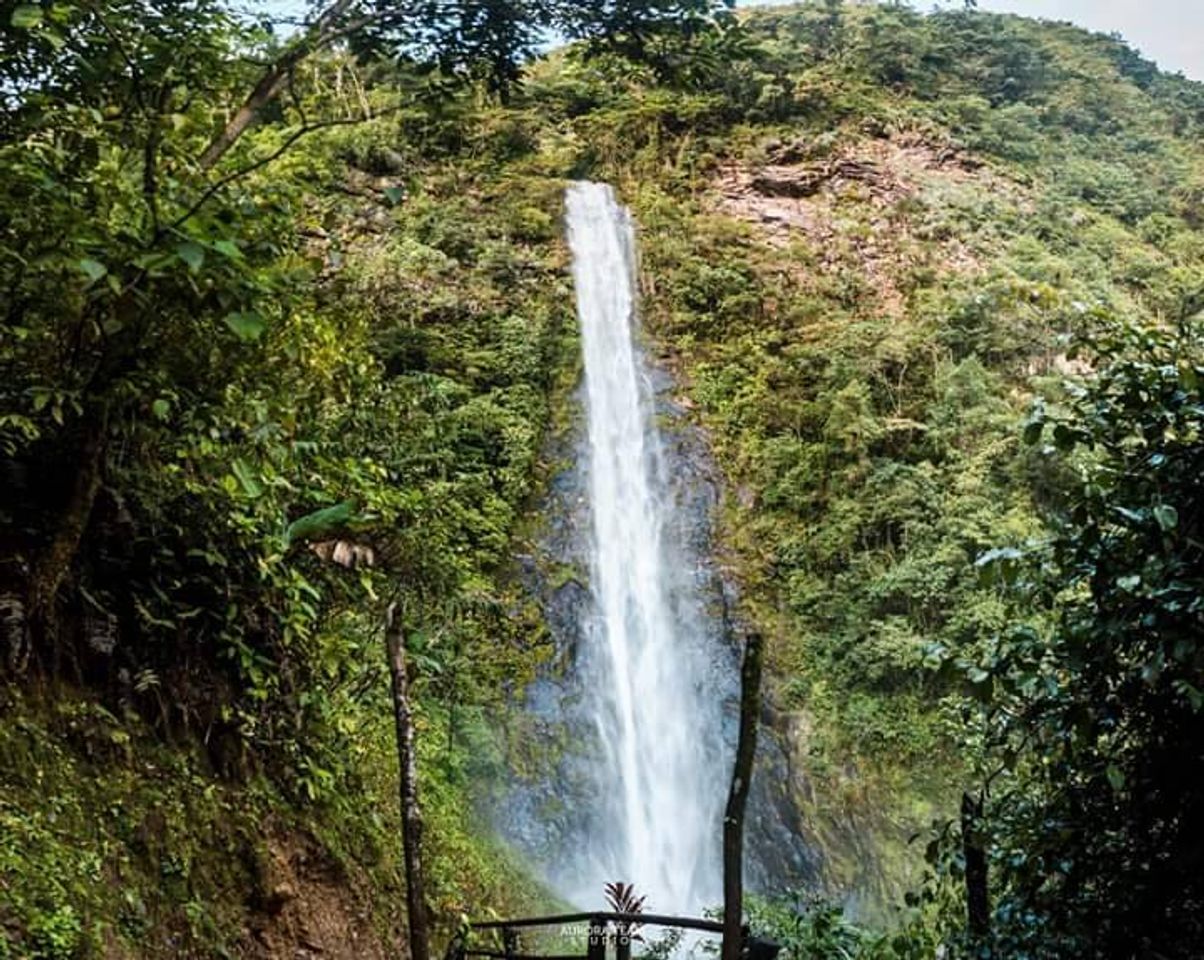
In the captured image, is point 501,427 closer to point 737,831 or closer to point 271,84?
point 271,84

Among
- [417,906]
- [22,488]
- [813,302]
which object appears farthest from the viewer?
[813,302]

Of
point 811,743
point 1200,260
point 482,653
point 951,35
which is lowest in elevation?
point 811,743

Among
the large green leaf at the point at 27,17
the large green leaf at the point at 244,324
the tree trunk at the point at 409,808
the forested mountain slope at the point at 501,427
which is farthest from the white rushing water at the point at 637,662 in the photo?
the large green leaf at the point at 27,17

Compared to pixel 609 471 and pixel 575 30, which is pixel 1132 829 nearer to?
pixel 575 30

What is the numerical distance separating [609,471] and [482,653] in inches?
141

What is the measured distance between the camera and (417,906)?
3336 millimetres

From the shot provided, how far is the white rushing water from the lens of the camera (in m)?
11.2

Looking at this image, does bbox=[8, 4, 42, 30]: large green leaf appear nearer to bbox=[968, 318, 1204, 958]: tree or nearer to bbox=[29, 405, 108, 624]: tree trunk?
bbox=[29, 405, 108, 624]: tree trunk

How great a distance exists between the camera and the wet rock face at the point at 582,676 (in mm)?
10750

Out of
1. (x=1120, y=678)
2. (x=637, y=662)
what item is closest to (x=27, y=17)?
(x=1120, y=678)

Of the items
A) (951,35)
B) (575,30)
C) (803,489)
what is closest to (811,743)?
(803,489)

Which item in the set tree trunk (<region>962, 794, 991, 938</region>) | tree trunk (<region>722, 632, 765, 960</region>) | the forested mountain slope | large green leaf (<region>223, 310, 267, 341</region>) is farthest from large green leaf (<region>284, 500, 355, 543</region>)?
tree trunk (<region>962, 794, 991, 938</region>)

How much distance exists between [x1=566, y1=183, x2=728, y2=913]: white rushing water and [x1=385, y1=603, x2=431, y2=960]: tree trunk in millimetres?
7511

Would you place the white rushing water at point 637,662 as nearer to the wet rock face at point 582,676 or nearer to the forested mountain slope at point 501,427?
the wet rock face at point 582,676
